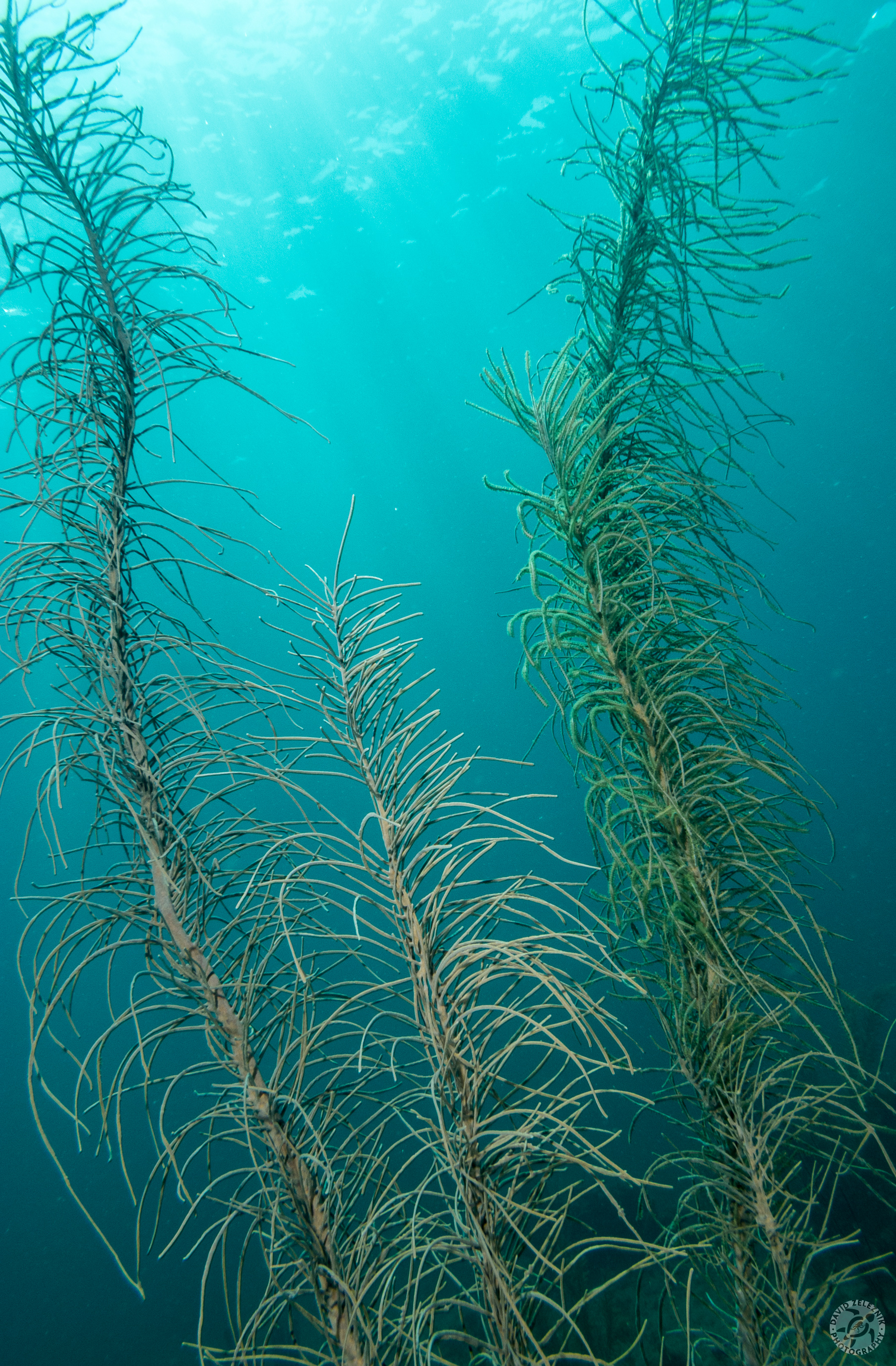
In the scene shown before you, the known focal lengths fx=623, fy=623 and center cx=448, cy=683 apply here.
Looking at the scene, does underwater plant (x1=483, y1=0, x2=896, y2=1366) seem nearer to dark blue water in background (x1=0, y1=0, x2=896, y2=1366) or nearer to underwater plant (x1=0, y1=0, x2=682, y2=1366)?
underwater plant (x1=0, y1=0, x2=682, y2=1366)

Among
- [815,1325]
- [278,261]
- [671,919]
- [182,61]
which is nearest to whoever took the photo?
[815,1325]

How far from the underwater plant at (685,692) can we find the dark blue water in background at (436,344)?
0.60 meters

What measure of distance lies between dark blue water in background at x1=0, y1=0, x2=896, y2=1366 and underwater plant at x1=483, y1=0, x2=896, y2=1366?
60cm

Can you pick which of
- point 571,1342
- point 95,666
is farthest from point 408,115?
point 571,1342

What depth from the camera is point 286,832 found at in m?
1.75

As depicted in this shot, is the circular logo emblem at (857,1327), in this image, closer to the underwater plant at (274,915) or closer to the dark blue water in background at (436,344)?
the underwater plant at (274,915)

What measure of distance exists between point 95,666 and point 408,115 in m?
18.3

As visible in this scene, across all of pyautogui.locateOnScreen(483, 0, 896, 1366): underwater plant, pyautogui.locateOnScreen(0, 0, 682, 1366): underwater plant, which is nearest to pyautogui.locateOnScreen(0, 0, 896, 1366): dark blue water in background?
pyautogui.locateOnScreen(483, 0, 896, 1366): underwater plant

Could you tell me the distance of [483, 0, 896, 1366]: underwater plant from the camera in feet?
6.48

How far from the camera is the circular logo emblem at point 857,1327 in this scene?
2357mm

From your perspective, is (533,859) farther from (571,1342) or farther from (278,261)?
(278,261)

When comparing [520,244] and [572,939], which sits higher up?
[520,244]

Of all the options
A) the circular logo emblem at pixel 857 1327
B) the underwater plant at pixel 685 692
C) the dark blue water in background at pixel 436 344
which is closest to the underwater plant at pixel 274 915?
the underwater plant at pixel 685 692

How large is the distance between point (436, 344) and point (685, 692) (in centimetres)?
2563
